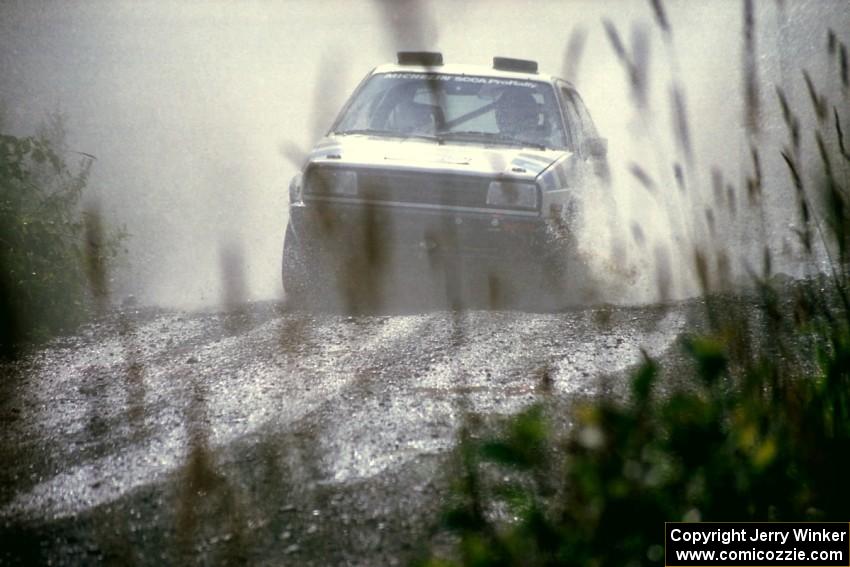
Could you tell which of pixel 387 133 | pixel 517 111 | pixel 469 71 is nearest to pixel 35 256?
pixel 387 133

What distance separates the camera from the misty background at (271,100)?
28.8 feet

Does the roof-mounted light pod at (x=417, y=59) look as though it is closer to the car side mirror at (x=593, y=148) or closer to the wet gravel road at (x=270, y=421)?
the car side mirror at (x=593, y=148)

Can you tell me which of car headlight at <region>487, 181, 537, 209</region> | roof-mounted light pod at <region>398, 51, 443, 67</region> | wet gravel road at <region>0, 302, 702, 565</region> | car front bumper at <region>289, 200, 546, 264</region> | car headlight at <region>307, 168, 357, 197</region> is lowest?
wet gravel road at <region>0, 302, 702, 565</region>

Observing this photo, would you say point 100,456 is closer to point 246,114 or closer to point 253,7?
point 246,114

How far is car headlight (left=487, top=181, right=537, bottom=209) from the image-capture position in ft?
22.6

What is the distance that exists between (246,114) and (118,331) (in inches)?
586

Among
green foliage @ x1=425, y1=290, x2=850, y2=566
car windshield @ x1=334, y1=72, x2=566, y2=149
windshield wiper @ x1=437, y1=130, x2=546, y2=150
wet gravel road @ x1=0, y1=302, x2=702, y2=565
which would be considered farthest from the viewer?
car windshield @ x1=334, y1=72, x2=566, y2=149

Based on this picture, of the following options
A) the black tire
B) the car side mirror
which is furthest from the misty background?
the black tire

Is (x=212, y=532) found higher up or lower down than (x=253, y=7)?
lower down

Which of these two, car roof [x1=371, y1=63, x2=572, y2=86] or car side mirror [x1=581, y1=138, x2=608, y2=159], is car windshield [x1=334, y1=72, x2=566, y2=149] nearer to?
car roof [x1=371, y1=63, x2=572, y2=86]

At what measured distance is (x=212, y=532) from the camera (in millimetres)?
3092

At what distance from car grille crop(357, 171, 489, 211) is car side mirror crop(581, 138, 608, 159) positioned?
5.05 ft

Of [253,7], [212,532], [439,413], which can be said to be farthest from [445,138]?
[253,7]

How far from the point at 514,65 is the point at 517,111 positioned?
2.03ft
